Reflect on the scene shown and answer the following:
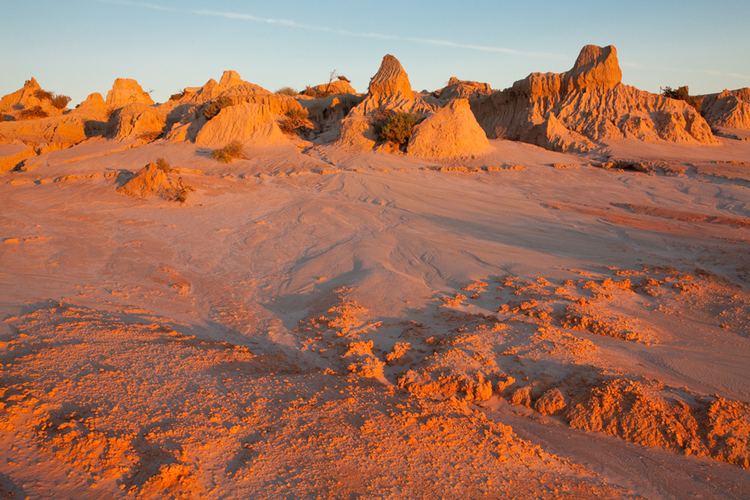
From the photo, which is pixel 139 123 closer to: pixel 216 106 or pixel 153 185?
pixel 216 106

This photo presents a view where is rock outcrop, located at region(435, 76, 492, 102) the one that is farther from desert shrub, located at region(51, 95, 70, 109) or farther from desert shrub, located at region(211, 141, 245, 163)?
desert shrub, located at region(51, 95, 70, 109)

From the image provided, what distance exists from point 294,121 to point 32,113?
16.5 meters

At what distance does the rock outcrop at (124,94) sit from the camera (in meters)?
26.0

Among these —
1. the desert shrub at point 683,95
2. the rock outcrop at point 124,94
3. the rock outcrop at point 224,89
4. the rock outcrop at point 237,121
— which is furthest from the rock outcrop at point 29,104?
the desert shrub at point 683,95

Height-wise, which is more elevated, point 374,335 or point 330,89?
point 330,89

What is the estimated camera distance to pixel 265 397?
11.0 ft

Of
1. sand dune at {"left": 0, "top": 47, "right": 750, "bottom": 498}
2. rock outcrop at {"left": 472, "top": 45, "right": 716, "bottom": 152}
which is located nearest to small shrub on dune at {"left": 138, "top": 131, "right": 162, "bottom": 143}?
sand dune at {"left": 0, "top": 47, "right": 750, "bottom": 498}

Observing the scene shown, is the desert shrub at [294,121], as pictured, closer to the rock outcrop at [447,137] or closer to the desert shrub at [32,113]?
the rock outcrop at [447,137]

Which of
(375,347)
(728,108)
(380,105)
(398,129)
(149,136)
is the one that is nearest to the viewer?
(375,347)

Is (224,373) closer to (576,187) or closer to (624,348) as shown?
(624,348)

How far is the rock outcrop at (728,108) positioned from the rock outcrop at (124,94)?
2646 centimetres

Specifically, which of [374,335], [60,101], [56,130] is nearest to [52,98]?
[60,101]

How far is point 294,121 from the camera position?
704 inches

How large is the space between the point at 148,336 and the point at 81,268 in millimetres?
2808
